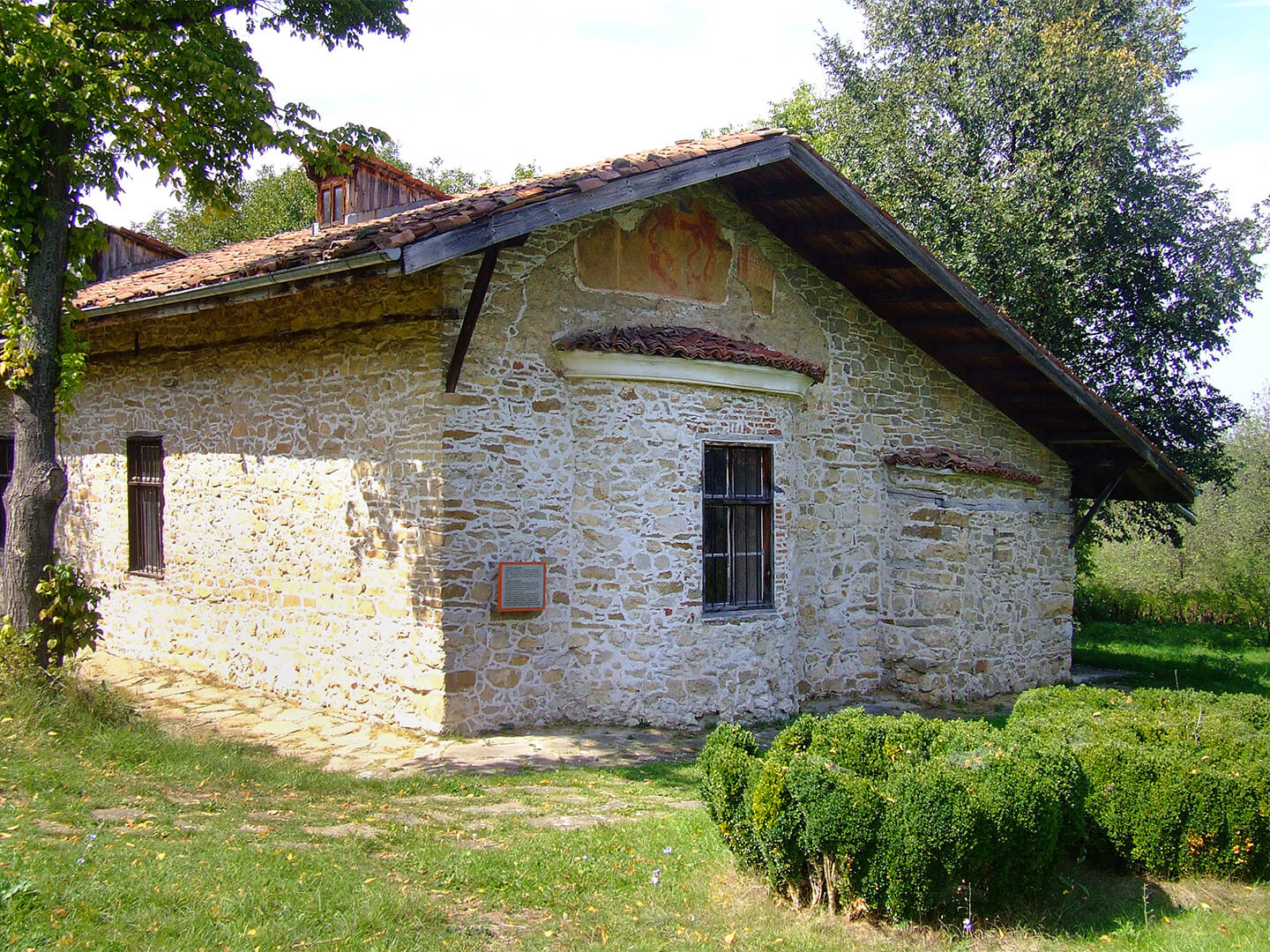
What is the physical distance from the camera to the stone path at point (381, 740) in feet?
22.8

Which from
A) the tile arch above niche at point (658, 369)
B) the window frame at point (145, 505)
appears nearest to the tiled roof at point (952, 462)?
the tile arch above niche at point (658, 369)

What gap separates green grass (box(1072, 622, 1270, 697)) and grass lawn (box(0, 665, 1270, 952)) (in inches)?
341

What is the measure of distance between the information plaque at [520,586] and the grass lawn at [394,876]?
1559mm

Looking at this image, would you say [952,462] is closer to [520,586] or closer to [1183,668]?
[520,586]

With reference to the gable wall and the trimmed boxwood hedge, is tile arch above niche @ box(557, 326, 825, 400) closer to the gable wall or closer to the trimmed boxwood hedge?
the gable wall

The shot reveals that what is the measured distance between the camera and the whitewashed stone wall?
758 centimetres

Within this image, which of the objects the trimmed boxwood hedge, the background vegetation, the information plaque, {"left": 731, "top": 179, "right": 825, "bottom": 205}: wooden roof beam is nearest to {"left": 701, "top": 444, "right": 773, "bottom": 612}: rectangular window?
the information plaque

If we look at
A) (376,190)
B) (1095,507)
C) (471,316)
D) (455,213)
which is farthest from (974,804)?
(376,190)

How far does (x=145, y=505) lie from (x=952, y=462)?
8655mm

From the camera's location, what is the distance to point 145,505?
10.6 meters

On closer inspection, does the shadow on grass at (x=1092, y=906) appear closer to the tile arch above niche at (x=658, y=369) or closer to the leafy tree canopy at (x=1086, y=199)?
the tile arch above niche at (x=658, y=369)

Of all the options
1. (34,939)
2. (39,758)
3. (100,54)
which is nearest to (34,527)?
(39,758)

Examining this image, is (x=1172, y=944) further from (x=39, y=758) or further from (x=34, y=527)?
(x=34, y=527)

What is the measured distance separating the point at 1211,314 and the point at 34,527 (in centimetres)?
1538
